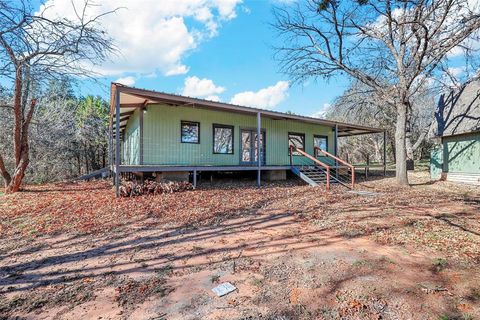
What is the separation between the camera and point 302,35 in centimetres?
1189

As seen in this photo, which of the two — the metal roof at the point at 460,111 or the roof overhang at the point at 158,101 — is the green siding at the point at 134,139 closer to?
the roof overhang at the point at 158,101

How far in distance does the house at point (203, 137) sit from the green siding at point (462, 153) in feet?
16.6

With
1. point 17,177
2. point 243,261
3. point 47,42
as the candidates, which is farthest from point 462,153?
point 17,177

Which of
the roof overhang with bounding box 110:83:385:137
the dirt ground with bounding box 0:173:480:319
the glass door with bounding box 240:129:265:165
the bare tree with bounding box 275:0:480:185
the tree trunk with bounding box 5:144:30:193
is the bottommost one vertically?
the dirt ground with bounding box 0:173:480:319

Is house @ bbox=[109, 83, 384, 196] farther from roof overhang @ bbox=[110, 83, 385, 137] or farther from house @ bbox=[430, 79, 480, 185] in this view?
house @ bbox=[430, 79, 480, 185]

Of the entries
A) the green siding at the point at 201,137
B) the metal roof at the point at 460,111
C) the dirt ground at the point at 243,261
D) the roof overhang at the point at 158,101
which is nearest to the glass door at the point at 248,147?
the green siding at the point at 201,137

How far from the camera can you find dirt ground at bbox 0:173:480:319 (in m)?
2.68

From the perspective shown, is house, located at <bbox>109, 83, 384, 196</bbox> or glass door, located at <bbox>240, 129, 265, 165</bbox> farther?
glass door, located at <bbox>240, 129, 265, 165</bbox>

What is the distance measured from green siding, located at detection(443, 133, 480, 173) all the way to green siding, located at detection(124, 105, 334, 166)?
7569 millimetres

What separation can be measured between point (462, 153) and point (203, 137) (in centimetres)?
1167

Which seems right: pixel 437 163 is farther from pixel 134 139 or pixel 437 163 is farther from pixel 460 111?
pixel 134 139

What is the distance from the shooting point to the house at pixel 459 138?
11617mm

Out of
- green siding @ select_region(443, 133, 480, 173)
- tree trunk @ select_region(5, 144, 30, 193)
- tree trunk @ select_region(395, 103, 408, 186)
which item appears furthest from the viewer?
green siding @ select_region(443, 133, 480, 173)

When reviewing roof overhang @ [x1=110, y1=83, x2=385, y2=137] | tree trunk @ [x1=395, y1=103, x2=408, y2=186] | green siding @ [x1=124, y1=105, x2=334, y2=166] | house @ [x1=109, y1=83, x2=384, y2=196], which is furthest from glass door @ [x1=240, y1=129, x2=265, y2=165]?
tree trunk @ [x1=395, y1=103, x2=408, y2=186]
